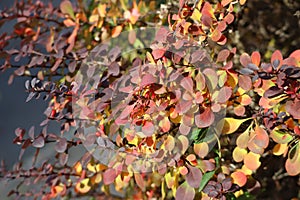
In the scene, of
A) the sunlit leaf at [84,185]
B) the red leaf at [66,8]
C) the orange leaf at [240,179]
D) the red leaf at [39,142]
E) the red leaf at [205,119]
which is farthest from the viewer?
the red leaf at [66,8]

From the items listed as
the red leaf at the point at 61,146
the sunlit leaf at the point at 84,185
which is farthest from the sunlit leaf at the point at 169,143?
the sunlit leaf at the point at 84,185

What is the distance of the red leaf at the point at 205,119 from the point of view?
2.67 feet

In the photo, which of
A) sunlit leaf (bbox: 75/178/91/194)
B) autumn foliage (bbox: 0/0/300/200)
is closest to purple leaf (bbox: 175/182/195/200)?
autumn foliage (bbox: 0/0/300/200)

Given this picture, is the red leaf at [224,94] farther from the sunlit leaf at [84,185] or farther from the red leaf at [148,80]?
the sunlit leaf at [84,185]

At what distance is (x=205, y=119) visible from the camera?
32.3 inches

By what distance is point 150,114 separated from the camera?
86 cm

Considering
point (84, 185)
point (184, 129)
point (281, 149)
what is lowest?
point (84, 185)

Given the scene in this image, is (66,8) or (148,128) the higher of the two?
(66,8)

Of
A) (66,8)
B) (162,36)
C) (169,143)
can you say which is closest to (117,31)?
(66,8)

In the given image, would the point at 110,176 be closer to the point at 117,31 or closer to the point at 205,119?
the point at 205,119

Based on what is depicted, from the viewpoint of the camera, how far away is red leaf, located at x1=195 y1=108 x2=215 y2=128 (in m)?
0.81

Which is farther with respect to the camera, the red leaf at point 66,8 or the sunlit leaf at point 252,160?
the red leaf at point 66,8

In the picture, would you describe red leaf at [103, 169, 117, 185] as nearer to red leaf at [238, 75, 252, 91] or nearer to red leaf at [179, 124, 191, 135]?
red leaf at [179, 124, 191, 135]

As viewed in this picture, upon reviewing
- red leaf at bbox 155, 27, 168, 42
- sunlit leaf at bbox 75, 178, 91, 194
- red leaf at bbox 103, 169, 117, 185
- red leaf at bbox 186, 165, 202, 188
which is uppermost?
red leaf at bbox 155, 27, 168, 42
